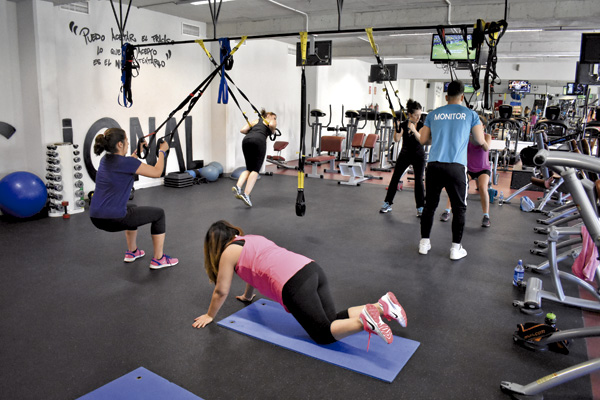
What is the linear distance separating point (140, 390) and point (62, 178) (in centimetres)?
378

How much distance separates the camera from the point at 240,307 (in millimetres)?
2758

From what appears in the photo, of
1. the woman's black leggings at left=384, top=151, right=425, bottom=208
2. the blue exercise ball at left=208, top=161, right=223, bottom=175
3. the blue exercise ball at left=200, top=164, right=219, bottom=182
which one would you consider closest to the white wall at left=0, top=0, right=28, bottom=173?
the blue exercise ball at left=200, top=164, right=219, bottom=182

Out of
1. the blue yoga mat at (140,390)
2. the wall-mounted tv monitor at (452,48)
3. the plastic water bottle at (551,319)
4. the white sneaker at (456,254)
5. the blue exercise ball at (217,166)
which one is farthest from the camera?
the blue exercise ball at (217,166)

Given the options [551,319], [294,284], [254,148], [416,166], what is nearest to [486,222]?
[416,166]

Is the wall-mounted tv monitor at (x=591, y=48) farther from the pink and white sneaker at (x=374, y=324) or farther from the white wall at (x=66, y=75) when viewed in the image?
the white wall at (x=66, y=75)

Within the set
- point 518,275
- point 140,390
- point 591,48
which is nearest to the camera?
point 140,390

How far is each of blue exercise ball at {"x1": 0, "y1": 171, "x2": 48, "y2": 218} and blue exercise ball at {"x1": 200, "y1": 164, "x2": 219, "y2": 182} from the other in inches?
108

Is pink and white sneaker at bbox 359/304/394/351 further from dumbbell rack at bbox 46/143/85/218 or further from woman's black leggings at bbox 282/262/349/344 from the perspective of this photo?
dumbbell rack at bbox 46/143/85/218

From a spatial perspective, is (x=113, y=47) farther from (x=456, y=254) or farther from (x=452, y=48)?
(x=456, y=254)

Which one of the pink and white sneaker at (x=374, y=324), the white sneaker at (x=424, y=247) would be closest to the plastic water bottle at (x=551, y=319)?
the pink and white sneaker at (x=374, y=324)

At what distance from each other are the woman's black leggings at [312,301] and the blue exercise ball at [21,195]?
3.65 m

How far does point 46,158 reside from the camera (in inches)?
198

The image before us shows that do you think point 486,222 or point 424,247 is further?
point 486,222

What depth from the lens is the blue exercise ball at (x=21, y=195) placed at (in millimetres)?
4496
